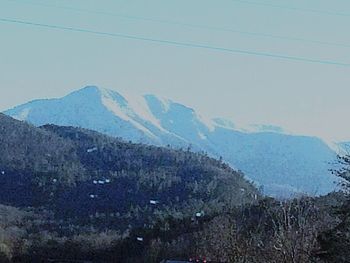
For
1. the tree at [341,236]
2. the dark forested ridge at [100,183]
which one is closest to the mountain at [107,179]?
the dark forested ridge at [100,183]

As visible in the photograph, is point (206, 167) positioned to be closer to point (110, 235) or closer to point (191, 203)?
point (191, 203)

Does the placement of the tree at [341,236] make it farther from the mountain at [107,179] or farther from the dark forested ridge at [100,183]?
the mountain at [107,179]

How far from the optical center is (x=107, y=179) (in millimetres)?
116875

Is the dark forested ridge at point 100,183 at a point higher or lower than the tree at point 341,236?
higher

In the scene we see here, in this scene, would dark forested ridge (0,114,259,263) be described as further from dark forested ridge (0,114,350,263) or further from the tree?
the tree

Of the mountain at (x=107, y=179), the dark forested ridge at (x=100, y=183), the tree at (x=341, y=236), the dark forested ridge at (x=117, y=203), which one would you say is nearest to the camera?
the tree at (x=341, y=236)

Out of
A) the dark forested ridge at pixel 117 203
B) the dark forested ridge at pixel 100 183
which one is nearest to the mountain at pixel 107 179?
the dark forested ridge at pixel 100 183

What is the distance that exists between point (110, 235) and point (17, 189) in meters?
34.3

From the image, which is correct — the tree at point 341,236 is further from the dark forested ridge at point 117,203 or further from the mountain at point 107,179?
the mountain at point 107,179

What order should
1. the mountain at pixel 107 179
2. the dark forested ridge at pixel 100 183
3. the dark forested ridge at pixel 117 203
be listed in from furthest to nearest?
the mountain at pixel 107 179 → the dark forested ridge at pixel 100 183 → the dark forested ridge at pixel 117 203

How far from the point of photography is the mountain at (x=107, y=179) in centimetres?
10144

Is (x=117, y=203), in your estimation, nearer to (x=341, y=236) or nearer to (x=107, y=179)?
(x=107, y=179)

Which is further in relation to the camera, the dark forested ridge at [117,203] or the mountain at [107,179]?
the mountain at [107,179]

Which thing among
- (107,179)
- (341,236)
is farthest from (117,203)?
(341,236)
